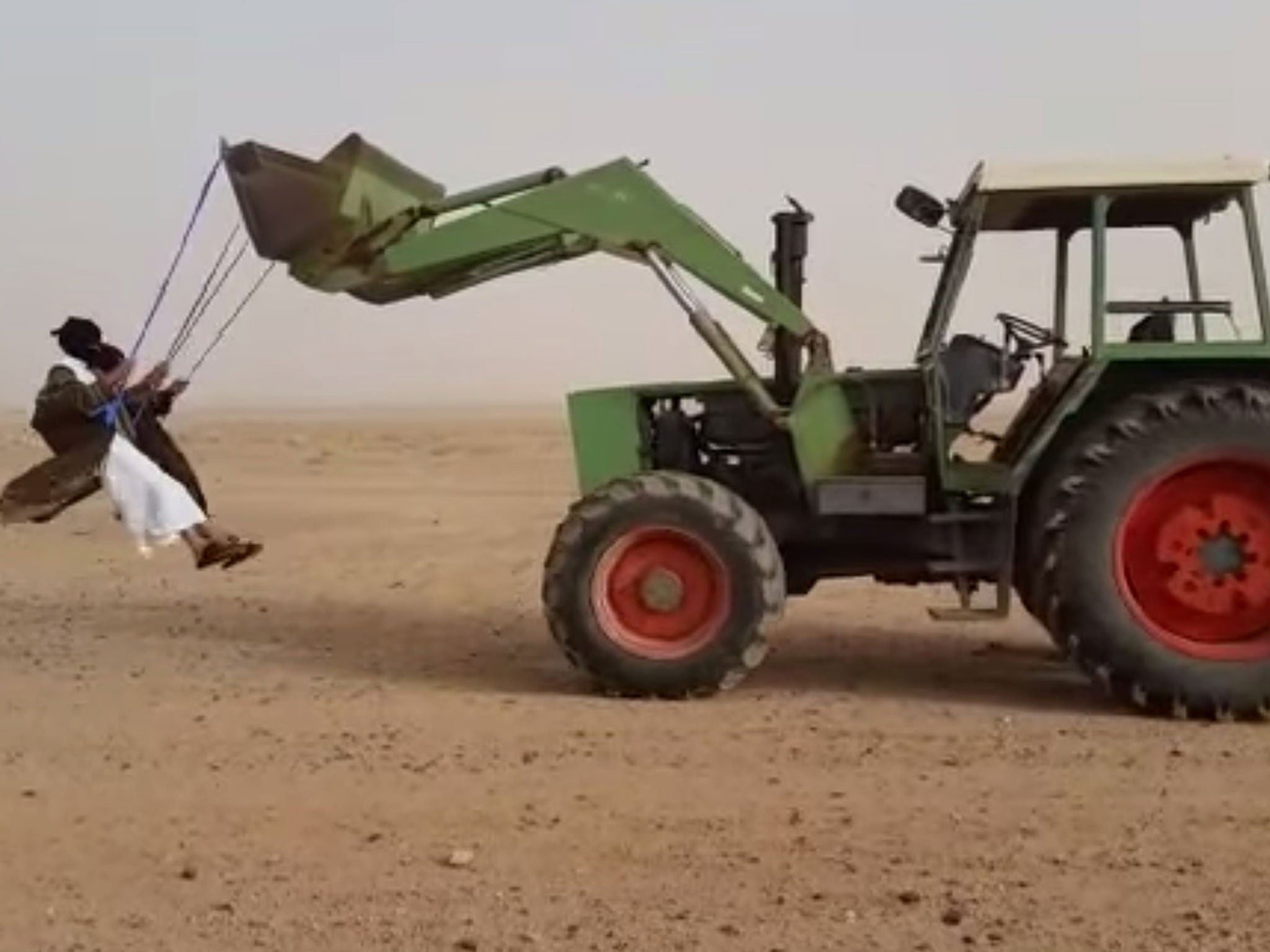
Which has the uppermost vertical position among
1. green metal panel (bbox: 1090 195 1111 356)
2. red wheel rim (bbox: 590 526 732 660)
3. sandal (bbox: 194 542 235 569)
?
green metal panel (bbox: 1090 195 1111 356)

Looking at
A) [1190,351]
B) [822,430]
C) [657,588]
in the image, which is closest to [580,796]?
[657,588]

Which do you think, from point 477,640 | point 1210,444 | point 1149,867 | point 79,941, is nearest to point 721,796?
point 1149,867

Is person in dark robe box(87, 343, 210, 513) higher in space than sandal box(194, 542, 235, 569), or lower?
higher

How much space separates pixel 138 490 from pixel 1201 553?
5095 mm

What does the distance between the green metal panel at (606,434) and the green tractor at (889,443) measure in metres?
0.01

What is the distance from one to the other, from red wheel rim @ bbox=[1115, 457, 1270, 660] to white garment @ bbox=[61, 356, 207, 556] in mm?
4607

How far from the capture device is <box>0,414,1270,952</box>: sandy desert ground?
618 cm

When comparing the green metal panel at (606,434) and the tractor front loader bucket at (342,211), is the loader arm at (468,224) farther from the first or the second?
the green metal panel at (606,434)

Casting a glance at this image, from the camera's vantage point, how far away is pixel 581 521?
9961 millimetres

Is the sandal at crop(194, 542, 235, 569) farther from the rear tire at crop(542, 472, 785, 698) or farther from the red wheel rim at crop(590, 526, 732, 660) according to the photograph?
the red wheel rim at crop(590, 526, 732, 660)

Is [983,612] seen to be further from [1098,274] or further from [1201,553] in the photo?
[1098,274]

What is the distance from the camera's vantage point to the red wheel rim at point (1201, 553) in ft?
31.2

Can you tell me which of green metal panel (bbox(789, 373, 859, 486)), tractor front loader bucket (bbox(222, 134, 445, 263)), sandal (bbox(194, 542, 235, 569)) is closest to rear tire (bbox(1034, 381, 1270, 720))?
green metal panel (bbox(789, 373, 859, 486))

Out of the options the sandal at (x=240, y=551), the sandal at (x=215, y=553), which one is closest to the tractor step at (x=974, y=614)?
the sandal at (x=240, y=551)
